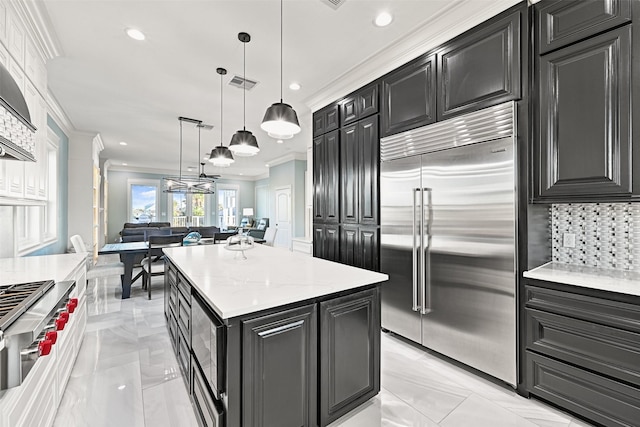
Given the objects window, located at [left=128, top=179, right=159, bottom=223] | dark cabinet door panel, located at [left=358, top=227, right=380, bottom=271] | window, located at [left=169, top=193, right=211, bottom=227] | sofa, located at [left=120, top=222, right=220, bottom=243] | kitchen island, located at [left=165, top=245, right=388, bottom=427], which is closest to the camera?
kitchen island, located at [left=165, top=245, right=388, bottom=427]

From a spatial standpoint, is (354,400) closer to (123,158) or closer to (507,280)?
(507,280)

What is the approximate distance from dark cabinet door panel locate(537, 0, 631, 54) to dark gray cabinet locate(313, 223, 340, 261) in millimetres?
2484

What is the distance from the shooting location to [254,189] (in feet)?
41.2

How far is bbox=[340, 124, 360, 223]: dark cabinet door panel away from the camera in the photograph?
325 cm

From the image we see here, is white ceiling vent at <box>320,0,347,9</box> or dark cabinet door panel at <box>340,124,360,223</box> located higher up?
white ceiling vent at <box>320,0,347,9</box>

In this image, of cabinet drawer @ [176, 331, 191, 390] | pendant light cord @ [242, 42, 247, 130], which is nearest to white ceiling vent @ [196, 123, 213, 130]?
pendant light cord @ [242, 42, 247, 130]

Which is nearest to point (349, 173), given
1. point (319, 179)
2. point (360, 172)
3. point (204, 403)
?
point (360, 172)

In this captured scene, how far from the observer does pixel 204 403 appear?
1574mm

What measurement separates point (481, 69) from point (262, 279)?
7.35ft

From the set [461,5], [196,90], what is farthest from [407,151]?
[196,90]

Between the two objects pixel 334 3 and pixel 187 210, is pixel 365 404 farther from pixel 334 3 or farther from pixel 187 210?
pixel 187 210

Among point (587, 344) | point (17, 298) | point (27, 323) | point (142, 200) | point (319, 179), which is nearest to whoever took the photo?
point (27, 323)

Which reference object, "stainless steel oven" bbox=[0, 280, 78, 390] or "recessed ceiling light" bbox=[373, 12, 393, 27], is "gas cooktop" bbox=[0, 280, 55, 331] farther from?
"recessed ceiling light" bbox=[373, 12, 393, 27]

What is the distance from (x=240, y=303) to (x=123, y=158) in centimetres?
935
